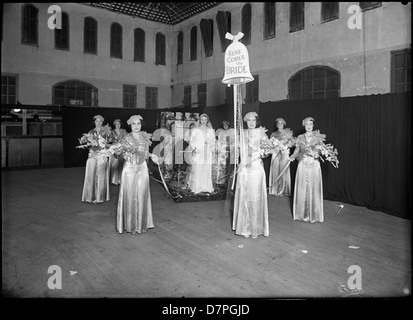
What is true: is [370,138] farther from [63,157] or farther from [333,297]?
[63,157]

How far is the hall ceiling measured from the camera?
53.8 ft

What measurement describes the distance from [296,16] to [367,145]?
783 centimetres

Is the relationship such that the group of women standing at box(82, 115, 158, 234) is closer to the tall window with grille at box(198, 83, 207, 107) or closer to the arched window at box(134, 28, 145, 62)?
the tall window with grille at box(198, 83, 207, 107)

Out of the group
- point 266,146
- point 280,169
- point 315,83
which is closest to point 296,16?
point 315,83

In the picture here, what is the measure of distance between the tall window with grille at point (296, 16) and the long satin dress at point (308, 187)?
838 cm

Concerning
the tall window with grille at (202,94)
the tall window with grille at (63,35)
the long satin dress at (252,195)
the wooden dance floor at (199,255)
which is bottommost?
the wooden dance floor at (199,255)

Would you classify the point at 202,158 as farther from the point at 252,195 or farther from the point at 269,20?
the point at 269,20

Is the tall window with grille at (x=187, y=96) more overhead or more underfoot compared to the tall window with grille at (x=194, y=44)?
more underfoot

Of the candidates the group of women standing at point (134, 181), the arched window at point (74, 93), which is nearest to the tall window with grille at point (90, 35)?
the arched window at point (74, 93)

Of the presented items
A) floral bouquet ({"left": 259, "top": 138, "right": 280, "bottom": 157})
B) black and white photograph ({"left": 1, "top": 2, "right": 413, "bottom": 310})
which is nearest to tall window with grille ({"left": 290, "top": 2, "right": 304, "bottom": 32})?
black and white photograph ({"left": 1, "top": 2, "right": 413, "bottom": 310})

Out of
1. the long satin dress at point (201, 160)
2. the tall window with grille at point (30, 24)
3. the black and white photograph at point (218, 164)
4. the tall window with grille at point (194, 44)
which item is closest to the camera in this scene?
the black and white photograph at point (218, 164)

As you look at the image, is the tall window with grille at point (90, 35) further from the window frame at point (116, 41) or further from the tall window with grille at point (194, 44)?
the tall window with grille at point (194, 44)

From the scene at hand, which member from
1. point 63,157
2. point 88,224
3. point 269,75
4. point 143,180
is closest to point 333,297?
point 143,180

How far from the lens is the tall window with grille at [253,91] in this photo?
14.4 m
